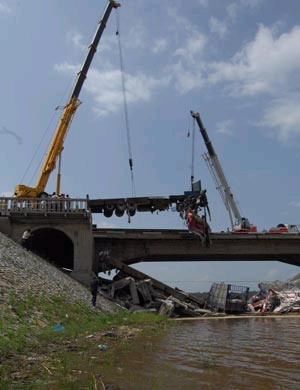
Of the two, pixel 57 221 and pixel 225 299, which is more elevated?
pixel 57 221

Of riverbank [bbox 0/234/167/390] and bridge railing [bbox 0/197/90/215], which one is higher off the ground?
bridge railing [bbox 0/197/90/215]

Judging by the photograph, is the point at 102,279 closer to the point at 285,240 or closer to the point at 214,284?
the point at 214,284

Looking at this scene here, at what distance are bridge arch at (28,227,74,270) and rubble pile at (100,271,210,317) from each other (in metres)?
8.35

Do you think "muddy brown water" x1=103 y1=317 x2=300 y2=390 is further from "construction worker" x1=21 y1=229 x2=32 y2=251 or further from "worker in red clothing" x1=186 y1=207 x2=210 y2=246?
"worker in red clothing" x1=186 y1=207 x2=210 y2=246

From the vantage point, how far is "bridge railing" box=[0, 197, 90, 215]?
33375mm

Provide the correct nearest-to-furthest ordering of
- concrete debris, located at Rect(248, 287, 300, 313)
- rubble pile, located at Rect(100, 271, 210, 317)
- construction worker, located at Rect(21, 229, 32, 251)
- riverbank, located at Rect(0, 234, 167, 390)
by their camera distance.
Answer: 1. riverbank, located at Rect(0, 234, 167, 390)
2. rubble pile, located at Rect(100, 271, 210, 317)
3. construction worker, located at Rect(21, 229, 32, 251)
4. concrete debris, located at Rect(248, 287, 300, 313)

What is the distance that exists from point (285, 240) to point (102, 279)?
1894cm

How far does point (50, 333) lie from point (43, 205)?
70.6 feet

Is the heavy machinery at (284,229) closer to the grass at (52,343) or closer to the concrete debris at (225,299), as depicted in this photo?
the concrete debris at (225,299)

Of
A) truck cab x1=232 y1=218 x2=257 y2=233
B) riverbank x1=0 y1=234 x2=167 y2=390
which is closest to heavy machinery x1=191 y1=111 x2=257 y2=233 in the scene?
truck cab x1=232 y1=218 x2=257 y2=233

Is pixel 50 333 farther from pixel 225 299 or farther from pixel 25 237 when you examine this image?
pixel 225 299

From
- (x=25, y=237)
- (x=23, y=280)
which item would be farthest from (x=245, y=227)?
(x=23, y=280)

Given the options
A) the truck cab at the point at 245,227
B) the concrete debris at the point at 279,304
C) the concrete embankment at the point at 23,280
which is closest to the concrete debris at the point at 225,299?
the concrete debris at the point at 279,304

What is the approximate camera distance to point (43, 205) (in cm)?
3362
